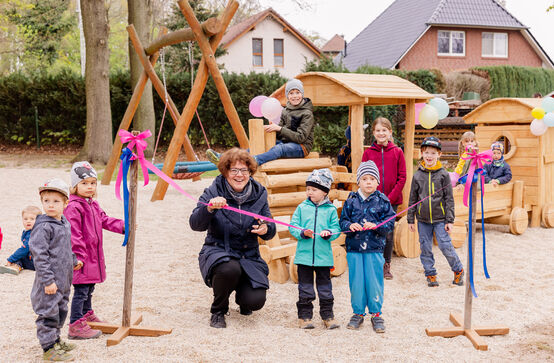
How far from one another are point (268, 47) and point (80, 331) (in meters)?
30.7

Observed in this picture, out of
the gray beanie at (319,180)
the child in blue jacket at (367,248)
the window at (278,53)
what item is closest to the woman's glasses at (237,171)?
the gray beanie at (319,180)

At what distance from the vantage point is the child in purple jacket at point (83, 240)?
374 cm

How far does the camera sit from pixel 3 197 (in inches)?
387

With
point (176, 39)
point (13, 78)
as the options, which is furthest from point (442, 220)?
point (13, 78)

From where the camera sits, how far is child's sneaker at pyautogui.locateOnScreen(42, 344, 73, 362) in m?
3.39

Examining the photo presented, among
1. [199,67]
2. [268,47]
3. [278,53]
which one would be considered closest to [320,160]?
[199,67]

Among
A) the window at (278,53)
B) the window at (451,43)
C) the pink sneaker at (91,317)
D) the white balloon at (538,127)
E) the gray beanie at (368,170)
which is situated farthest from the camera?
the window at (278,53)

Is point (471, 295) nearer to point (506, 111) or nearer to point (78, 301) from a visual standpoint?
point (78, 301)

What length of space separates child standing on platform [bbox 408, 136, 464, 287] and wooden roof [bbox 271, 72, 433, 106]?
35.6 inches

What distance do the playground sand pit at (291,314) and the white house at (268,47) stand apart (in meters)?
26.8

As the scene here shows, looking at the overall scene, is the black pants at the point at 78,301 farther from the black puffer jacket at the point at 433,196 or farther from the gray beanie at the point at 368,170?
the black puffer jacket at the point at 433,196

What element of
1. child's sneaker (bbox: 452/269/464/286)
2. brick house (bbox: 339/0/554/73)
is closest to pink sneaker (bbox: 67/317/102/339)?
child's sneaker (bbox: 452/269/464/286)

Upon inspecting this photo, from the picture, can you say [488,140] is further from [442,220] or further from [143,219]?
[143,219]

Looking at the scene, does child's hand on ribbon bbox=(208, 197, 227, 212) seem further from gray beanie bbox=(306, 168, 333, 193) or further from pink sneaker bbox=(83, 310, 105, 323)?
pink sneaker bbox=(83, 310, 105, 323)
